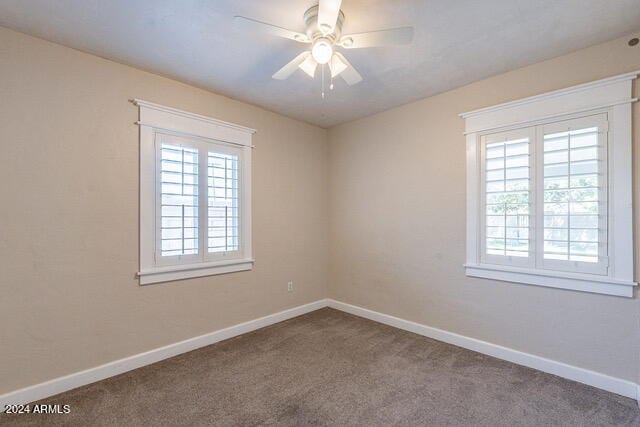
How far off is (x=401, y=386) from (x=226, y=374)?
1.42 metres

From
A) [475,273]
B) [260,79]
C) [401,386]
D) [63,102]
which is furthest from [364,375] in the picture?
[63,102]

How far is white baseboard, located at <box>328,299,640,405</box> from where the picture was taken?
2152 mm

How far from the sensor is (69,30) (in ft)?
6.73

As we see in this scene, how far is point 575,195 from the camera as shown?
231 centimetres

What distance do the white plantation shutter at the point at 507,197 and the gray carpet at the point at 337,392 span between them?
993 millimetres

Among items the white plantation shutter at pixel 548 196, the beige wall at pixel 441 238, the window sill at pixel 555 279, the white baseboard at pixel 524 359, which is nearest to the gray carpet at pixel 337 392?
the white baseboard at pixel 524 359

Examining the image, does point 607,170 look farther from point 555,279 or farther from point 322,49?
point 322,49

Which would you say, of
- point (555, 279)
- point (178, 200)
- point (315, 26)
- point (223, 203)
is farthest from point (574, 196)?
point (178, 200)

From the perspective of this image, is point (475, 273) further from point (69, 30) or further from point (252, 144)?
point (69, 30)

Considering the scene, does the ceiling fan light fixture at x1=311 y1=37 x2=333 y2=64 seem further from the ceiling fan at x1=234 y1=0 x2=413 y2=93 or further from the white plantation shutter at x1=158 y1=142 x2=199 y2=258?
the white plantation shutter at x1=158 y1=142 x2=199 y2=258

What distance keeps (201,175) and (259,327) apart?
184cm

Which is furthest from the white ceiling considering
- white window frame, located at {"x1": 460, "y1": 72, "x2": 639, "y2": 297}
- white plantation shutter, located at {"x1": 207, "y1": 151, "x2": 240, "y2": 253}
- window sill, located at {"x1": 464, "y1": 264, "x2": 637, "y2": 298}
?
window sill, located at {"x1": 464, "y1": 264, "x2": 637, "y2": 298}

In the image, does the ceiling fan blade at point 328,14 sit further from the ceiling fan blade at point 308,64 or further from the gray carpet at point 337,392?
the gray carpet at point 337,392

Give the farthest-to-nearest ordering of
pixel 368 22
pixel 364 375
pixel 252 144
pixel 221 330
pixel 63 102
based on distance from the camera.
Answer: pixel 252 144, pixel 221 330, pixel 364 375, pixel 63 102, pixel 368 22
